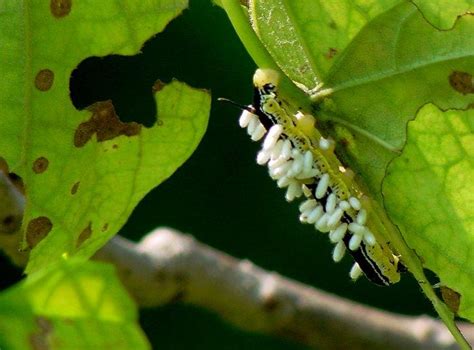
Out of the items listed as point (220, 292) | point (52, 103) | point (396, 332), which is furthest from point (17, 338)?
point (396, 332)

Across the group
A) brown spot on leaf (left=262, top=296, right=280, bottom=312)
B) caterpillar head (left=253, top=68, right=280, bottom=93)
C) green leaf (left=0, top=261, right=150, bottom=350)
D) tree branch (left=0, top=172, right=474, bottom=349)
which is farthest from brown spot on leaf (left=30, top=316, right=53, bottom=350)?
brown spot on leaf (left=262, top=296, right=280, bottom=312)

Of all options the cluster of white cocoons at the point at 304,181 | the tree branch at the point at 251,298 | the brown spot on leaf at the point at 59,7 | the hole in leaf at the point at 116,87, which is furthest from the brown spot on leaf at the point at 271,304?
the brown spot on leaf at the point at 59,7

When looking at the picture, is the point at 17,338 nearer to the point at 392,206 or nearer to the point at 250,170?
the point at 392,206

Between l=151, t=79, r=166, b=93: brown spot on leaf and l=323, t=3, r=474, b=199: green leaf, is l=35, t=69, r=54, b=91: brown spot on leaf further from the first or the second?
l=323, t=3, r=474, b=199: green leaf

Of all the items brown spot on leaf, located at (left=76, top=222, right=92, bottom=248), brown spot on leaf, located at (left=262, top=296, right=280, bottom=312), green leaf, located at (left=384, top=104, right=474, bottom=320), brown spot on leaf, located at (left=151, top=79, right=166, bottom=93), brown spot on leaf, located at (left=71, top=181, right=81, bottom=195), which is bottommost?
brown spot on leaf, located at (left=262, top=296, right=280, bottom=312)

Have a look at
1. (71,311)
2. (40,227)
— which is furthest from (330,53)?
(71,311)
